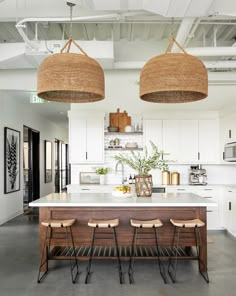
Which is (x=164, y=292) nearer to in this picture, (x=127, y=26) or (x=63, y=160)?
(x=127, y=26)

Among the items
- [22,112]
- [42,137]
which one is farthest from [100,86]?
[42,137]

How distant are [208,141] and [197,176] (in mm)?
804

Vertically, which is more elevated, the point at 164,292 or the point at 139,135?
the point at 139,135

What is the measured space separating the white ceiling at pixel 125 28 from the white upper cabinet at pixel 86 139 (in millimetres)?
527

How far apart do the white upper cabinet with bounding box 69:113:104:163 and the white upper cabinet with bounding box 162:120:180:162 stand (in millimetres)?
1375

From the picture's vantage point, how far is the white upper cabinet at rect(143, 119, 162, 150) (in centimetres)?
687

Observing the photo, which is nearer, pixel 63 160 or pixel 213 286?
pixel 213 286

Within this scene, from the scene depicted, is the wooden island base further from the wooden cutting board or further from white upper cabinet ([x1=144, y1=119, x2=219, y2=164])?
the wooden cutting board

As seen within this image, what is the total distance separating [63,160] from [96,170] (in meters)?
8.53

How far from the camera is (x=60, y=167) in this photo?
14.3 meters

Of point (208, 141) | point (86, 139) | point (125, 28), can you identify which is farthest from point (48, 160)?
point (125, 28)

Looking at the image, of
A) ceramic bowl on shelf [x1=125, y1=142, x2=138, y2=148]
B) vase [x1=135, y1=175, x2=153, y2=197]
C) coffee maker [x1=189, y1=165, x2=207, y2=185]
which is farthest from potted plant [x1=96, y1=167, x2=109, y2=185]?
vase [x1=135, y1=175, x2=153, y2=197]

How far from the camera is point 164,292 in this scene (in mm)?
3471

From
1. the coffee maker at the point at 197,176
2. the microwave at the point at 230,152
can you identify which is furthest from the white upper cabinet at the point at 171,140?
the microwave at the point at 230,152
